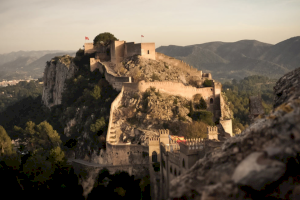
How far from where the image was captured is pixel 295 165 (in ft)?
24.1

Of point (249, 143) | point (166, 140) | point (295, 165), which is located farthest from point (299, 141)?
point (166, 140)

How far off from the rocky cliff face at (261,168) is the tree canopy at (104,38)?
60.6 meters

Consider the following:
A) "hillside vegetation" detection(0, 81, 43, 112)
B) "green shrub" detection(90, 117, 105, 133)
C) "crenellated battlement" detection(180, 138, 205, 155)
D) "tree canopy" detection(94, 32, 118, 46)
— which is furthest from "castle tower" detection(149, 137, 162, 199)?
"hillside vegetation" detection(0, 81, 43, 112)

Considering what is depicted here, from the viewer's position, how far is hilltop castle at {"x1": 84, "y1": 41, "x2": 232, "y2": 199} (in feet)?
82.6

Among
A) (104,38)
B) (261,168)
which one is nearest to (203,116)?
(104,38)

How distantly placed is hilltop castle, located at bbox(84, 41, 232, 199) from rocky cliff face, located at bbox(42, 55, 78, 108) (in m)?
5.67

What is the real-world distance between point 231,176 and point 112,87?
46.5m

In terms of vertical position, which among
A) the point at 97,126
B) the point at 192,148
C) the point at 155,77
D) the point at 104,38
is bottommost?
the point at 97,126

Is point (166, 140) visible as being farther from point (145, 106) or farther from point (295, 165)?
point (295, 165)

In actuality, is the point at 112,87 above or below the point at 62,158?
above

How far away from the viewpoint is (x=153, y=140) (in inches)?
1400

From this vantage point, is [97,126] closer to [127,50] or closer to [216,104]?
[127,50]

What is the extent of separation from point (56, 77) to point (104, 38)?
16.8 meters

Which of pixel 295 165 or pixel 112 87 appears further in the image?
pixel 112 87
